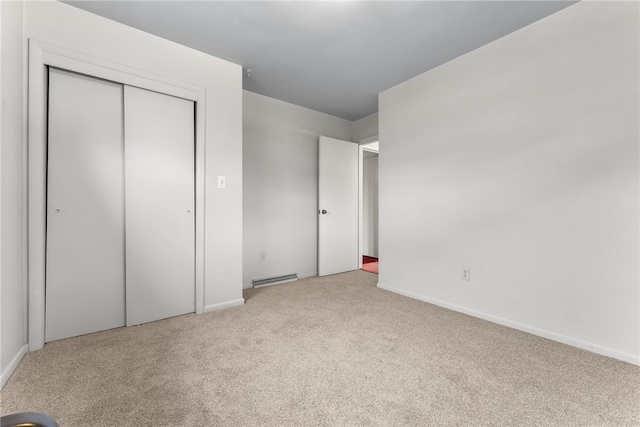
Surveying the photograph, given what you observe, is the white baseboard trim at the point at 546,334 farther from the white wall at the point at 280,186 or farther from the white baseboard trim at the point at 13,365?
the white baseboard trim at the point at 13,365

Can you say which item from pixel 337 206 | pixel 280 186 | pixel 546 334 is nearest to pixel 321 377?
pixel 546 334

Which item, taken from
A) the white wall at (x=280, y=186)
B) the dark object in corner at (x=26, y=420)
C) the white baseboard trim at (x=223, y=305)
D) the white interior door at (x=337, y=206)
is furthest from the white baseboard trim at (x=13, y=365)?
the white interior door at (x=337, y=206)

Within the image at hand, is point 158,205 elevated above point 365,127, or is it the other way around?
point 365,127

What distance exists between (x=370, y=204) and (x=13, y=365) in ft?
16.5

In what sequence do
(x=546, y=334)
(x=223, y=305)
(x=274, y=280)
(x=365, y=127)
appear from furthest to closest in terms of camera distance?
(x=365, y=127), (x=274, y=280), (x=223, y=305), (x=546, y=334)

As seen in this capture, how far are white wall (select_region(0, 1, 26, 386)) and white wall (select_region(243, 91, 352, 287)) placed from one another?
1947 mm

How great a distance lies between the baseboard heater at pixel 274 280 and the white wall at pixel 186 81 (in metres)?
0.68

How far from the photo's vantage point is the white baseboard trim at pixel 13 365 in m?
1.47

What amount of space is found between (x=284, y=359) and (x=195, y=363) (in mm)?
552

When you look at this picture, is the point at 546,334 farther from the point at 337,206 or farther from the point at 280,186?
the point at 280,186

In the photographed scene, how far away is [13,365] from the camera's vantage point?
63.1 inches

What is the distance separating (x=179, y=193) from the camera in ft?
Result: 8.08

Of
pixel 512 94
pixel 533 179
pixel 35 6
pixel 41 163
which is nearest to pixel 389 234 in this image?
pixel 533 179

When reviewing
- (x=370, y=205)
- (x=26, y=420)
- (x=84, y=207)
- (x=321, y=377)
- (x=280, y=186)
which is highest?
(x=280, y=186)
